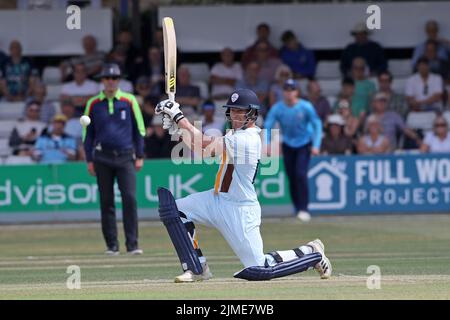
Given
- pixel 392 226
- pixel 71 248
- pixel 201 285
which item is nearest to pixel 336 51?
pixel 392 226

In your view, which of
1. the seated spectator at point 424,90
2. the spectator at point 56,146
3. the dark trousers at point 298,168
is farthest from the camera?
the seated spectator at point 424,90

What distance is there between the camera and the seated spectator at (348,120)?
70.3ft

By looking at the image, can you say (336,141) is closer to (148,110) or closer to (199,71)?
(148,110)

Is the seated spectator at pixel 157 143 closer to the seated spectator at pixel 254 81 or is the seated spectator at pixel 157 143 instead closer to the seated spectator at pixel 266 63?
the seated spectator at pixel 254 81

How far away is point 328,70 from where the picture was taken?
2377 cm

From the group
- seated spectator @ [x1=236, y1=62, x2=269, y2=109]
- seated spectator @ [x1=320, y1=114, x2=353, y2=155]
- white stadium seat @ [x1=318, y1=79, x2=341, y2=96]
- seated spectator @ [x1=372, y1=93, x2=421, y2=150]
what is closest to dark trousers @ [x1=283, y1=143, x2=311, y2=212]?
seated spectator @ [x1=320, y1=114, x2=353, y2=155]

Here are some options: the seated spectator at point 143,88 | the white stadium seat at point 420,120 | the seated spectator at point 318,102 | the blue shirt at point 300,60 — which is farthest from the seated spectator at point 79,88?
the white stadium seat at point 420,120

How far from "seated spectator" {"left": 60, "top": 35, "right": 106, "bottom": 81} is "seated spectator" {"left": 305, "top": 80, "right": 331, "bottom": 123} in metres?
3.84

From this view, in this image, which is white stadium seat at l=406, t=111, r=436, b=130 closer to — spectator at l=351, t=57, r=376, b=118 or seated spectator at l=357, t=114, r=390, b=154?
spectator at l=351, t=57, r=376, b=118

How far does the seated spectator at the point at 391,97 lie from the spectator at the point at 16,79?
20.6 feet

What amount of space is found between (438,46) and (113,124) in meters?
9.82

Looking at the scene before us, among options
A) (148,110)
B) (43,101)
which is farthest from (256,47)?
(43,101)

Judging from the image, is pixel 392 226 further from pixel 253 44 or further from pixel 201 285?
pixel 201 285

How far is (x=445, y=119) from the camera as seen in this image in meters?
21.6
